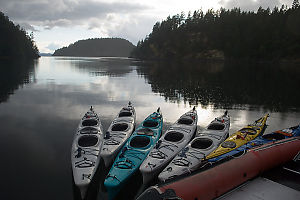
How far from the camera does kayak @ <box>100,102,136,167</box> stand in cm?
1274

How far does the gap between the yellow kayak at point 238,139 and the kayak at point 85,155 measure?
6.42 m

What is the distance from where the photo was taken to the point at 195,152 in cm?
1244

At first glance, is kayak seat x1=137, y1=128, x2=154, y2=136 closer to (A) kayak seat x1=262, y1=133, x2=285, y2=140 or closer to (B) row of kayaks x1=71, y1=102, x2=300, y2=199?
(B) row of kayaks x1=71, y1=102, x2=300, y2=199

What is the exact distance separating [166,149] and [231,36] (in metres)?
130

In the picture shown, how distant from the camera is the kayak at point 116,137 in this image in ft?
41.8

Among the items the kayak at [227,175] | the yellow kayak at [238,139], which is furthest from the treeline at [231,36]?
the kayak at [227,175]

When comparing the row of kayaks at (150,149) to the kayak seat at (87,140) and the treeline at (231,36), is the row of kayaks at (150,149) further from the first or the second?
the treeline at (231,36)

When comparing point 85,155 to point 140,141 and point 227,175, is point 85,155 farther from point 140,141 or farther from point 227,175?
point 227,175

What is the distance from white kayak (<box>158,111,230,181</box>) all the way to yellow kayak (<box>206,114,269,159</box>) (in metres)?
0.63

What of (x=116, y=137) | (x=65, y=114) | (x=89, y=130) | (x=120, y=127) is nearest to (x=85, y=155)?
(x=116, y=137)

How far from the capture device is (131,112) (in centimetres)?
2011

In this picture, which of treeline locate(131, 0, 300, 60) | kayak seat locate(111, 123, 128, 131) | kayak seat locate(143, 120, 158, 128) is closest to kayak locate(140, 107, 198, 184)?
kayak seat locate(143, 120, 158, 128)

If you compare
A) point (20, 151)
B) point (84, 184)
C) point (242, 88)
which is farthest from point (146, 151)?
point (242, 88)

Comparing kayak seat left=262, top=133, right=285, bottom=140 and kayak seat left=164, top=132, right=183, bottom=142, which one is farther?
kayak seat left=164, top=132, right=183, bottom=142
